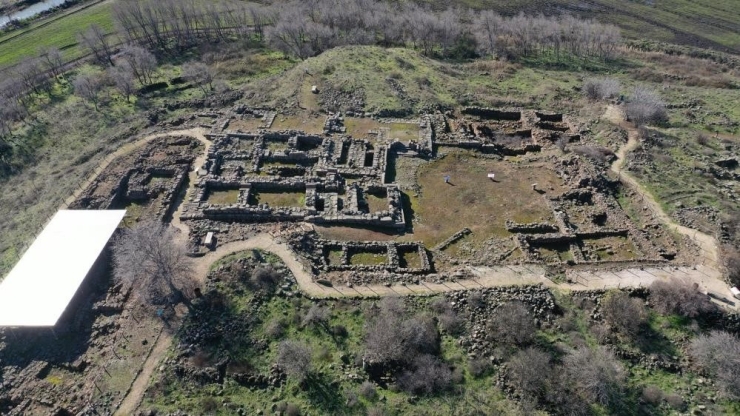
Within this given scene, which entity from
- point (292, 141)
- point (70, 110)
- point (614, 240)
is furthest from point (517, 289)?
point (70, 110)

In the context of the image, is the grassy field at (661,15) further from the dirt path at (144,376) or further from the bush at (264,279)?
the dirt path at (144,376)

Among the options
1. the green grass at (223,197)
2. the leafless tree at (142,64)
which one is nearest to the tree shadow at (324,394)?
the green grass at (223,197)

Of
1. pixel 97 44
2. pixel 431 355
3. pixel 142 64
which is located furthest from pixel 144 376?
pixel 97 44

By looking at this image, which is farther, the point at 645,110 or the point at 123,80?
the point at 123,80

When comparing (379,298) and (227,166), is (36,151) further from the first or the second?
(379,298)

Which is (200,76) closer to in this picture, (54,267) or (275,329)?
(54,267)

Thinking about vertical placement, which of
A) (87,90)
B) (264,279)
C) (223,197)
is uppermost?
(87,90)
